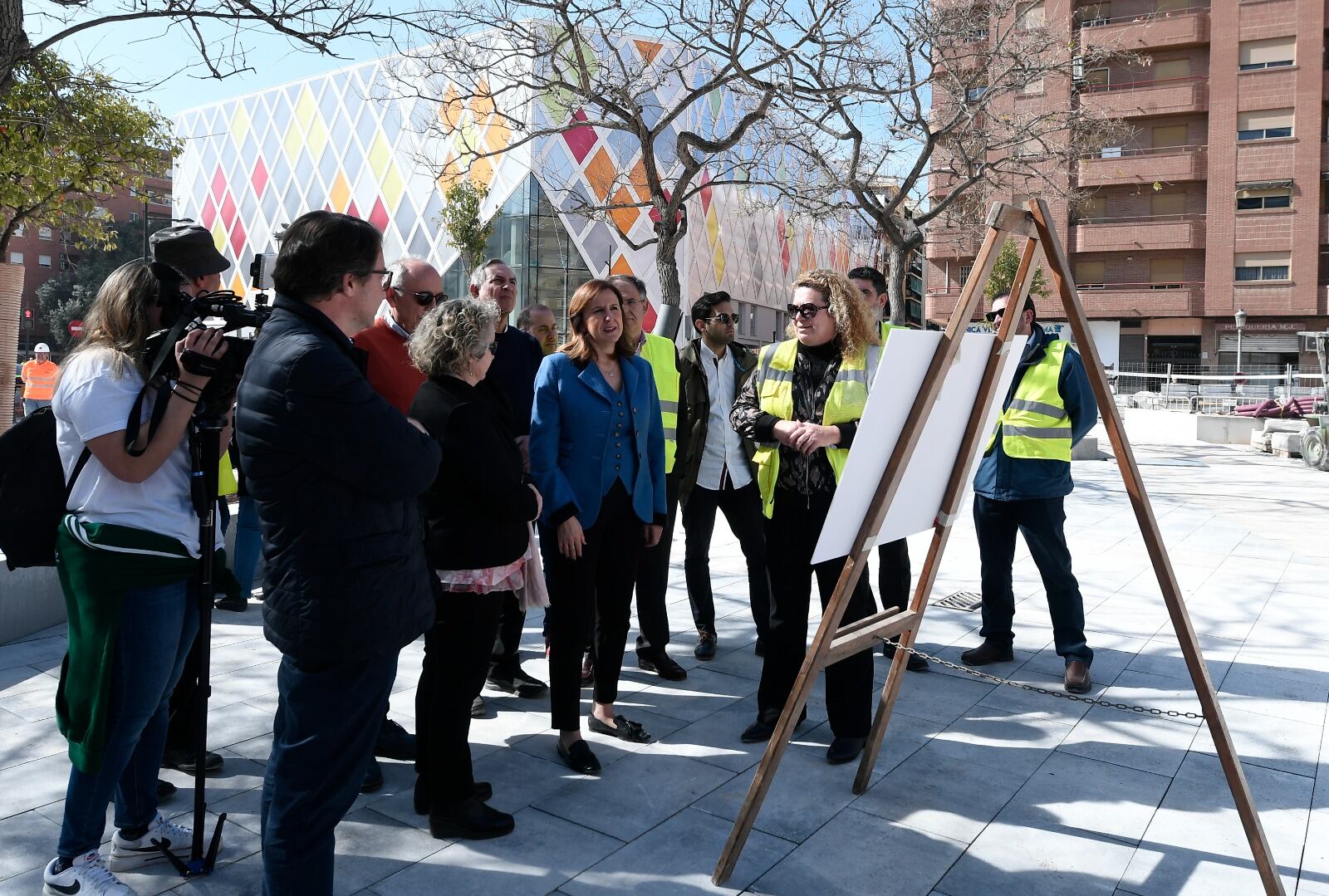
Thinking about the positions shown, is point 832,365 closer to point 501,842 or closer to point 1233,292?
point 501,842

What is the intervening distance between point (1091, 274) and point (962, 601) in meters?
42.4

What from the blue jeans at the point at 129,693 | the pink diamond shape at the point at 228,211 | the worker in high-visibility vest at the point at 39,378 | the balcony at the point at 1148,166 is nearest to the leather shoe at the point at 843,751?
the blue jeans at the point at 129,693

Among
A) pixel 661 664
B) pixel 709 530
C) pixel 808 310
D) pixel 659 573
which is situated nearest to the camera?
pixel 808 310

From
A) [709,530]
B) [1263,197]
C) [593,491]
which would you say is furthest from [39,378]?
[1263,197]

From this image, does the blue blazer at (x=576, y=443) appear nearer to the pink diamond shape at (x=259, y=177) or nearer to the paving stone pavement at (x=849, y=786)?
the paving stone pavement at (x=849, y=786)

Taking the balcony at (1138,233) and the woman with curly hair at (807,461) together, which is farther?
the balcony at (1138,233)

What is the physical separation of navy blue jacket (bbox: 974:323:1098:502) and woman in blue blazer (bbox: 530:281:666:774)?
202cm

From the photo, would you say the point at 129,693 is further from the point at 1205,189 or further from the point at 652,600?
the point at 1205,189

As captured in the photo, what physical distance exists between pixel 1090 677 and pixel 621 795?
9.16 feet

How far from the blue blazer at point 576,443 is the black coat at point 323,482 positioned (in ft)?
4.70

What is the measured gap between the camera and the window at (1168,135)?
140 feet

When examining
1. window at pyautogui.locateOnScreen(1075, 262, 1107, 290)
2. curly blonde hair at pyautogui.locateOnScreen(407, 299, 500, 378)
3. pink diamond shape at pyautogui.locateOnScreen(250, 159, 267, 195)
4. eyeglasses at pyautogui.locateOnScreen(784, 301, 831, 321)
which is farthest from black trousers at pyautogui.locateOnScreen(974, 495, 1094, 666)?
pink diamond shape at pyautogui.locateOnScreen(250, 159, 267, 195)

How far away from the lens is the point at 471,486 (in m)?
3.13

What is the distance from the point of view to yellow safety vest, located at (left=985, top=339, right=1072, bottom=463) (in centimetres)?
493
